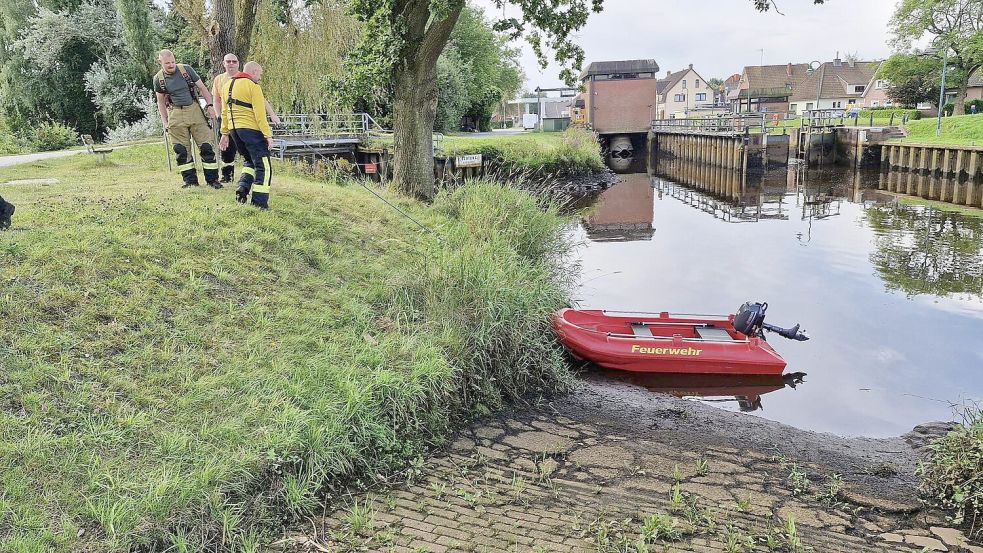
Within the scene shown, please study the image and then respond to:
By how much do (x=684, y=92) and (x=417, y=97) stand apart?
8525cm

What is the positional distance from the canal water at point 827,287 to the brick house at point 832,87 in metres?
59.1

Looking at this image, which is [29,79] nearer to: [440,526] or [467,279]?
[467,279]

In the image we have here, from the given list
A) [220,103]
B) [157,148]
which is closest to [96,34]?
[157,148]

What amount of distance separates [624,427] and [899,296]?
26.0 feet

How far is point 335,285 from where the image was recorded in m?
6.97

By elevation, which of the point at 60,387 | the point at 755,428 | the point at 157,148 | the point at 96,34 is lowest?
the point at 755,428

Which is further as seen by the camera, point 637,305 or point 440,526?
point 637,305

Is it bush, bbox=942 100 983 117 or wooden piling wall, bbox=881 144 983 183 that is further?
bush, bbox=942 100 983 117

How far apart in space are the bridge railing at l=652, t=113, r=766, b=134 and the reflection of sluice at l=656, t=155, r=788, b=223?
206 cm

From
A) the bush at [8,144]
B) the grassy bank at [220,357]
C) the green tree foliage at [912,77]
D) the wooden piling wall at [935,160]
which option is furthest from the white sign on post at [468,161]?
the green tree foliage at [912,77]

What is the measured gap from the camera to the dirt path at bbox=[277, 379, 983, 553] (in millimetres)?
3818

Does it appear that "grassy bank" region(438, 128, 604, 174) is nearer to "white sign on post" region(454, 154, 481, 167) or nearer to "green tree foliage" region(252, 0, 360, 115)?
"white sign on post" region(454, 154, 481, 167)

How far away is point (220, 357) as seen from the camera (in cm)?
501

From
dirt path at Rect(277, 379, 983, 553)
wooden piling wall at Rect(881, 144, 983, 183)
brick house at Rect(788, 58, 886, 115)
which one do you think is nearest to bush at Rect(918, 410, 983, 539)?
dirt path at Rect(277, 379, 983, 553)
